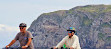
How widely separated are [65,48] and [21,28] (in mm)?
1937

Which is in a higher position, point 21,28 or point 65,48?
point 21,28

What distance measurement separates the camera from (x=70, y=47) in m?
10.8

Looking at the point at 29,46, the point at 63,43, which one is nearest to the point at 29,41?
the point at 29,46

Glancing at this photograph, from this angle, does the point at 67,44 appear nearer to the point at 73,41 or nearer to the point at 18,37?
the point at 73,41

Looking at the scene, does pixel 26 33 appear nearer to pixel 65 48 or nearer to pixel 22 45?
pixel 22 45

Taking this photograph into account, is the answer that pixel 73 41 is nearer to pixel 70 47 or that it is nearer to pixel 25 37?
pixel 70 47

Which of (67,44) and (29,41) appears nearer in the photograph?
(67,44)

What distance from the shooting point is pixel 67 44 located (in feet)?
37.7

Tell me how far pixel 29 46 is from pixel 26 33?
63 cm

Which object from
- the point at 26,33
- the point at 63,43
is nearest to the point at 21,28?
the point at 26,33

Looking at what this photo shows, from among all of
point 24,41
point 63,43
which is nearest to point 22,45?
point 24,41

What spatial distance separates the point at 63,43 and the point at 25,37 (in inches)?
74.5

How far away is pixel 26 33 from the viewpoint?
41.3 ft

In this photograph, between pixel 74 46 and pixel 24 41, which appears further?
pixel 24 41
